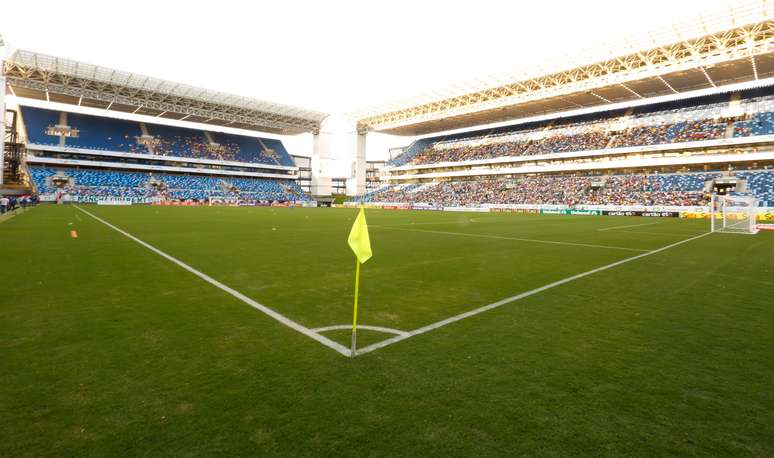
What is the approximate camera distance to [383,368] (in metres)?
3.85

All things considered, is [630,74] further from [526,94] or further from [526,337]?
[526,337]

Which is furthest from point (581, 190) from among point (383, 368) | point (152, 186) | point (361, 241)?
point (152, 186)

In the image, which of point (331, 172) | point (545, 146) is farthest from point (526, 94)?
point (331, 172)

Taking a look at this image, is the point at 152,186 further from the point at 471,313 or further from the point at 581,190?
the point at 471,313

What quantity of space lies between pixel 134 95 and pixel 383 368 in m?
67.0

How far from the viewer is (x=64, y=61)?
4578 cm

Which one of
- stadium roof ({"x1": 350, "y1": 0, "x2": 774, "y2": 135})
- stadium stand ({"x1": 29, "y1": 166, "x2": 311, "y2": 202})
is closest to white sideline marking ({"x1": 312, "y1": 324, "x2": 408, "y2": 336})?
stadium roof ({"x1": 350, "y1": 0, "x2": 774, "y2": 135})

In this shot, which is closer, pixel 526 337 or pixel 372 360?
pixel 372 360

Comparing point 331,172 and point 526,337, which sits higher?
point 331,172

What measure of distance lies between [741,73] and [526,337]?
A: 61.1 meters

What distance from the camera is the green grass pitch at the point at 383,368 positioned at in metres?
2.70

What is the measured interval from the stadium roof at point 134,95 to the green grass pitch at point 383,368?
5372cm

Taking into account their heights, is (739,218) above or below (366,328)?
above

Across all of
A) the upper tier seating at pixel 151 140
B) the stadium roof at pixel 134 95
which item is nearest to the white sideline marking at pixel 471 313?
the stadium roof at pixel 134 95
